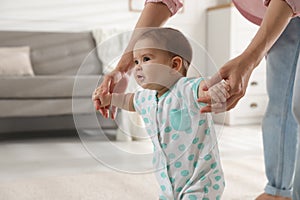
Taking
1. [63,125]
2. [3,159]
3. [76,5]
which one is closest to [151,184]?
[3,159]

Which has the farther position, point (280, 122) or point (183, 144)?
point (280, 122)

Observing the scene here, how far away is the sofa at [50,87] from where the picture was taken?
3.62ft

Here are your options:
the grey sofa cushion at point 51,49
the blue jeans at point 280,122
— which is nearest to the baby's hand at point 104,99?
the blue jeans at point 280,122

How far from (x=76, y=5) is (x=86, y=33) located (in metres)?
0.29

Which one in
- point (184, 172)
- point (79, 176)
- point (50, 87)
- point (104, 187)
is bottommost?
point (50, 87)

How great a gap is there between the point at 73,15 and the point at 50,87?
1.20 metres

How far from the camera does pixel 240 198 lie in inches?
64.2

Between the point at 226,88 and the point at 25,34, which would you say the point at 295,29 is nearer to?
the point at 226,88

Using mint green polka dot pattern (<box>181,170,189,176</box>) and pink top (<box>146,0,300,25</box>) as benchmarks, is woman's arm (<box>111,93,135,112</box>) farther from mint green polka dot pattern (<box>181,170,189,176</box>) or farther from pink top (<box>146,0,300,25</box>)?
pink top (<box>146,0,300,25</box>)

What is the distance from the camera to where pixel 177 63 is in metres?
1.00

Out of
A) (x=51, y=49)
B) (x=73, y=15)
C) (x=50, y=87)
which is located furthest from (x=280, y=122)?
(x=73, y=15)

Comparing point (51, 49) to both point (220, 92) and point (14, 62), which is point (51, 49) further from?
point (220, 92)

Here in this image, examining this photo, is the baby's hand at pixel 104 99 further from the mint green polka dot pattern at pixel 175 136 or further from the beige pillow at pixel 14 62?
the beige pillow at pixel 14 62

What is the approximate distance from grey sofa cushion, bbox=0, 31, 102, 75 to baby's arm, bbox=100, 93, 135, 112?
8.16 ft
